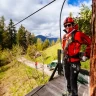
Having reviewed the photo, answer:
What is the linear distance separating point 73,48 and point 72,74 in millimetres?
743

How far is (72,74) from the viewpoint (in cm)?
439

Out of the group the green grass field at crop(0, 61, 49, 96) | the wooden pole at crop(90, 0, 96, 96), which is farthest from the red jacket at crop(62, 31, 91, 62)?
the green grass field at crop(0, 61, 49, 96)

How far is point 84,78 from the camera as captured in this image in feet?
21.0

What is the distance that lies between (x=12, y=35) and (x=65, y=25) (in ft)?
218

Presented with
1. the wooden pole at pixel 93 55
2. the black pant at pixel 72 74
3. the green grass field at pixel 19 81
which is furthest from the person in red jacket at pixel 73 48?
the green grass field at pixel 19 81

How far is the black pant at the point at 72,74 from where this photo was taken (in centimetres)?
426

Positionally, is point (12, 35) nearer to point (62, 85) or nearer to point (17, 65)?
point (17, 65)

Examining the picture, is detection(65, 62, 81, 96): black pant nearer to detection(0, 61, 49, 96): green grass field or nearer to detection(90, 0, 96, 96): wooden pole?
detection(90, 0, 96, 96): wooden pole

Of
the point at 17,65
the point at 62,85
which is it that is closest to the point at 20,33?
the point at 17,65

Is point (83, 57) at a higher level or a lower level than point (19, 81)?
higher

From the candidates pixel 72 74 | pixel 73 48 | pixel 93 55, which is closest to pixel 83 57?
pixel 73 48

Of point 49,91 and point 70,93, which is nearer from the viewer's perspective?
point 70,93

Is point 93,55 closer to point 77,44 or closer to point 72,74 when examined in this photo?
point 77,44

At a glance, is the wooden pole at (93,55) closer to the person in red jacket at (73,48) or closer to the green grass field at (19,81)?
the person in red jacket at (73,48)
